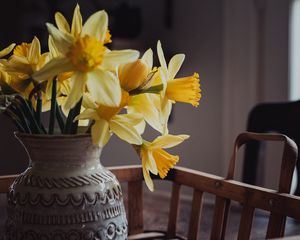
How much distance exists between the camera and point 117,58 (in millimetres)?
557

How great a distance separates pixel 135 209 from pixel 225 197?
0.20m

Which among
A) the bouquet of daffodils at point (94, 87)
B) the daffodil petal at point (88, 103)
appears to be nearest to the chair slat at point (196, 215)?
the bouquet of daffodils at point (94, 87)

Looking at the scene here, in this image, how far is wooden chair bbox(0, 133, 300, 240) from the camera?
708 mm

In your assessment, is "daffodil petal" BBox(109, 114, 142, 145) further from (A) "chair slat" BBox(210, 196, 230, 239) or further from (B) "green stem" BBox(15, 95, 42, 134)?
(A) "chair slat" BBox(210, 196, 230, 239)

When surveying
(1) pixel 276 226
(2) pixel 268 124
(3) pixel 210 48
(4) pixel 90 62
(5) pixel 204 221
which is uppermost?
(3) pixel 210 48

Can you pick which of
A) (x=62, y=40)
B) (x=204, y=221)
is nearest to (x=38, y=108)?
(x=62, y=40)

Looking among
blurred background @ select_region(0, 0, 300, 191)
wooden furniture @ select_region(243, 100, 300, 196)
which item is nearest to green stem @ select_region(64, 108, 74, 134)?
wooden furniture @ select_region(243, 100, 300, 196)

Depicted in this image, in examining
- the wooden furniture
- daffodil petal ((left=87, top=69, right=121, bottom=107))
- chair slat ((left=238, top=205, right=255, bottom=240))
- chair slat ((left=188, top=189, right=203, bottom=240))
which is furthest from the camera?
the wooden furniture

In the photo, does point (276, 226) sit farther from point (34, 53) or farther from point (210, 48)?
point (210, 48)

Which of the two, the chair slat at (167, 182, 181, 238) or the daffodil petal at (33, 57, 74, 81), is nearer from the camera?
the daffodil petal at (33, 57, 74, 81)

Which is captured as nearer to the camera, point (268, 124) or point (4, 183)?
point (4, 183)

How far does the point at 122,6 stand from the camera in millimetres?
2398

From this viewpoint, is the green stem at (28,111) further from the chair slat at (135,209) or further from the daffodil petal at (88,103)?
the chair slat at (135,209)

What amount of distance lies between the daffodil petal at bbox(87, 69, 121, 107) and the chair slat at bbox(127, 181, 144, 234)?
1.39 ft
